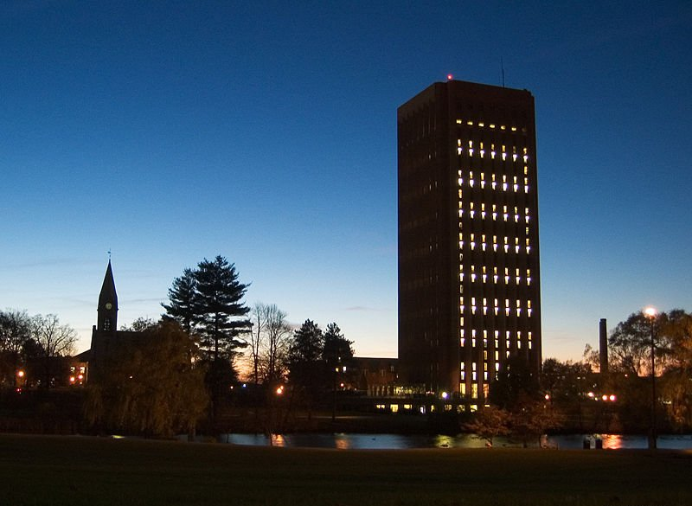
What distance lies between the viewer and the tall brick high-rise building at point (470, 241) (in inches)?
6339

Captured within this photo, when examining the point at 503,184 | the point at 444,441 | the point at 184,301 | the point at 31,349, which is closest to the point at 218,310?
the point at 184,301

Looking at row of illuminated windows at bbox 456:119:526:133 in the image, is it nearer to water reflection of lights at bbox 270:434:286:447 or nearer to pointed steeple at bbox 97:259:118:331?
pointed steeple at bbox 97:259:118:331

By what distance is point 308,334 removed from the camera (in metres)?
131


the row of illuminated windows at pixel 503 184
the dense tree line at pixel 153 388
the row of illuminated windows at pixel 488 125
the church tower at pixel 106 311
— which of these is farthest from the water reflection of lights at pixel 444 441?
the church tower at pixel 106 311

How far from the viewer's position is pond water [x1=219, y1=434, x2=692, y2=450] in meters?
73.8

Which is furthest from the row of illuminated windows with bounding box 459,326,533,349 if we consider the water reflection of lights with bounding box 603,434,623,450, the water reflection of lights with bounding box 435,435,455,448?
the water reflection of lights with bounding box 435,435,455,448

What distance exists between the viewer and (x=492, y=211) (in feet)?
551

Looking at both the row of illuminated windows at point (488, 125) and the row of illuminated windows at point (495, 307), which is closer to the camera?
the row of illuminated windows at point (495, 307)

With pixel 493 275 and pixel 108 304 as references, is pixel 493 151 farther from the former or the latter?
pixel 108 304

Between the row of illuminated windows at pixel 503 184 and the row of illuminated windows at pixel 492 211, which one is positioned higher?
the row of illuminated windows at pixel 503 184

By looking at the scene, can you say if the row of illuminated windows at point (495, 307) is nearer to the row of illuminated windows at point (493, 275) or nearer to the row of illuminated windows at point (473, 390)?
the row of illuminated windows at point (493, 275)

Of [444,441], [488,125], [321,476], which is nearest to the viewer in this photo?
[321,476]

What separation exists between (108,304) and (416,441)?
103652 mm

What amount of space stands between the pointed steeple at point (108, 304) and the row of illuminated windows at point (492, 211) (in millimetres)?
77090
